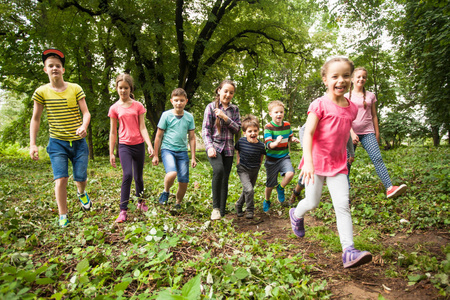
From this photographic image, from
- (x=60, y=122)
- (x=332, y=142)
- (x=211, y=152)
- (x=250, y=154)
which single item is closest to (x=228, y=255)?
(x=332, y=142)

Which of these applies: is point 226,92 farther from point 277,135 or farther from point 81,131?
point 81,131

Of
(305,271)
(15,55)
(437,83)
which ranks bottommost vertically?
(305,271)

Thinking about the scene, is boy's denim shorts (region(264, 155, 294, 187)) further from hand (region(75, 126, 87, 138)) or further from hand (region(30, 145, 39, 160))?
hand (region(30, 145, 39, 160))

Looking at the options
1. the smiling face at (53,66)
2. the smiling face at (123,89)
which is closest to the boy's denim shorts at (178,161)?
the smiling face at (123,89)

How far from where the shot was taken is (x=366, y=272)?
263 cm

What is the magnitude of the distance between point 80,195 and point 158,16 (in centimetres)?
1051

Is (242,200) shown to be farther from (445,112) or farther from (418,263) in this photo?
(445,112)

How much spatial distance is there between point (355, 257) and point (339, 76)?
176cm

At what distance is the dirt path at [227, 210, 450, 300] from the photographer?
223 centimetres

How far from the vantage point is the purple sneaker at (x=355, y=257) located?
2.33 meters

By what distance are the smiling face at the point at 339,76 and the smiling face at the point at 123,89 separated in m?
2.89

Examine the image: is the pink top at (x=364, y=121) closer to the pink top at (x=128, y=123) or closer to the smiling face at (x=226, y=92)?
the smiling face at (x=226, y=92)

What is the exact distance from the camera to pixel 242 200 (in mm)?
4707

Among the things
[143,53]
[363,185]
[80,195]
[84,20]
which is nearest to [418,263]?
[363,185]
